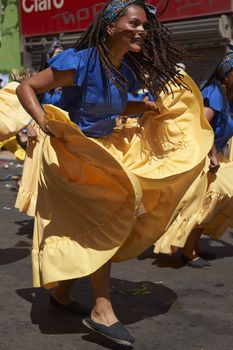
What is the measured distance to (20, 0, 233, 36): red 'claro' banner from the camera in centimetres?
1452

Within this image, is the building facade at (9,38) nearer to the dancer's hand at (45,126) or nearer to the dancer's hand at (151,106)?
the dancer's hand at (151,106)

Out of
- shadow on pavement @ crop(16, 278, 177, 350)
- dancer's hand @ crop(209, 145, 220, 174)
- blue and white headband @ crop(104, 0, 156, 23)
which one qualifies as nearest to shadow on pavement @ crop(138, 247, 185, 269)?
shadow on pavement @ crop(16, 278, 177, 350)

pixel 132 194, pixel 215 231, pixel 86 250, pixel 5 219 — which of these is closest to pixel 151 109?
pixel 132 194

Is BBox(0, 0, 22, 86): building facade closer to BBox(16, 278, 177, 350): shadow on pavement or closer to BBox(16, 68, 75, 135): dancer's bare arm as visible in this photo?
BBox(16, 278, 177, 350): shadow on pavement

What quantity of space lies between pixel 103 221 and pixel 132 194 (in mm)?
222

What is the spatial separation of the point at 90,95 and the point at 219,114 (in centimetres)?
167

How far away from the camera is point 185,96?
362cm

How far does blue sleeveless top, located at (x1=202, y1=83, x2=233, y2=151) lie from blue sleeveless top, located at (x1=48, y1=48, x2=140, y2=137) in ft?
4.35

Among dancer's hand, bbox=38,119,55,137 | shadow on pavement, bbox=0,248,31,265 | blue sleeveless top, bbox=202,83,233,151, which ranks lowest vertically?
shadow on pavement, bbox=0,248,31,265

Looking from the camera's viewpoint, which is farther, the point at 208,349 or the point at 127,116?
the point at 127,116

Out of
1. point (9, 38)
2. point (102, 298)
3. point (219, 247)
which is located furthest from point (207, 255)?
point (9, 38)

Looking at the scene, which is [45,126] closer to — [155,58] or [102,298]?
[155,58]

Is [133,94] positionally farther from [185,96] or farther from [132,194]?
[132,194]

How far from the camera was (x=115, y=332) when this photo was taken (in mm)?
3131
